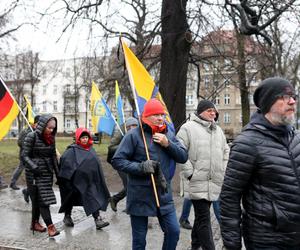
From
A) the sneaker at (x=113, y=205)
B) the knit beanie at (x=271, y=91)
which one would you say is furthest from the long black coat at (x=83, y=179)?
the knit beanie at (x=271, y=91)

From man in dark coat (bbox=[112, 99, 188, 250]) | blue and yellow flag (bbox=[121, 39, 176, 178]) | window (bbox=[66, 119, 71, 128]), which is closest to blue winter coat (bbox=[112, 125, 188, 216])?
man in dark coat (bbox=[112, 99, 188, 250])

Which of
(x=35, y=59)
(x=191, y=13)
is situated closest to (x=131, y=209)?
(x=191, y=13)

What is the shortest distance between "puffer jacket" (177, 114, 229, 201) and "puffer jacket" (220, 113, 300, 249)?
2132mm

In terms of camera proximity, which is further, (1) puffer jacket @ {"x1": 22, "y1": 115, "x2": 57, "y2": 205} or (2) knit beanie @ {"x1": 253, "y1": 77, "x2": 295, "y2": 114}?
(1) puffer jacket @ {"x1": 22, "y1": 115, "x2": 57, "y2": 205}

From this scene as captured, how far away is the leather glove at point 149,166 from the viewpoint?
406 cm

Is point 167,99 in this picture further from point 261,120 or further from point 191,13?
point 261,120

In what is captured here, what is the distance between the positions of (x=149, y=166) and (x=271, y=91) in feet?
5.35

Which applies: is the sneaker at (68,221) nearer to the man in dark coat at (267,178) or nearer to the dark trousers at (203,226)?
the dark trousers at (203,226)

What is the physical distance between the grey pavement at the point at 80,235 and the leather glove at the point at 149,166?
5.75 feet

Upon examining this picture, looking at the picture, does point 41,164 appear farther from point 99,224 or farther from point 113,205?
point 113,205

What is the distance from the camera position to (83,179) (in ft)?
20.8

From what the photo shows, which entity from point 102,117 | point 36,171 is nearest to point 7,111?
point 36,171

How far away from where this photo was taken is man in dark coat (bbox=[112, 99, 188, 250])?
419 centimetres

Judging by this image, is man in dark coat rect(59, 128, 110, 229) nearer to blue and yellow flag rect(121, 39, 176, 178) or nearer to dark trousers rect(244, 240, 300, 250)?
blue and yellow flag rect(121, 39, 176, 178)
